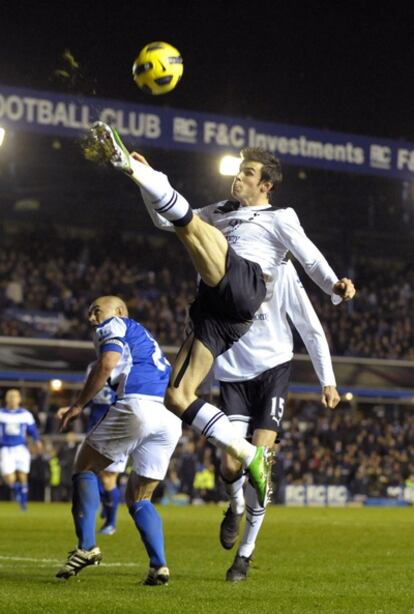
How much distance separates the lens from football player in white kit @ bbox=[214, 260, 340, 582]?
29.5 feet

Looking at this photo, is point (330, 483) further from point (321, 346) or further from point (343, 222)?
point (321, 346)

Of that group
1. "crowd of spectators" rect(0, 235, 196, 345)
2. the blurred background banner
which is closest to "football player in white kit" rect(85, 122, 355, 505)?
the blurred background banner

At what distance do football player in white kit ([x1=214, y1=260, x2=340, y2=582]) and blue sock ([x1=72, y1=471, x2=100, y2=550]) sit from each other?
107 centimetres

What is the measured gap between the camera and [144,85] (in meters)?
9.00

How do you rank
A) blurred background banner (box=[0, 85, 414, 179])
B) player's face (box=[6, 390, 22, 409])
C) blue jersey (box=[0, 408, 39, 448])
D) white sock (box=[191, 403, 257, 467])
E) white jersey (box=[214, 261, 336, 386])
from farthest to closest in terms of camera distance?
blurred background banner (box=[0, 85, 414, 179]) → player's face (box=[6, 390, 22, 409]) → blue jersey (box=[0, 408, 39, 448]) → white jersey (box=[214, 261, 336, 386]) → white sock (box=[191, 403, 257, 467])

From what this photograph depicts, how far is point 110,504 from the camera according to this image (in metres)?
15.3

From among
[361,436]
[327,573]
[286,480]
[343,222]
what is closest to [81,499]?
[327,573]

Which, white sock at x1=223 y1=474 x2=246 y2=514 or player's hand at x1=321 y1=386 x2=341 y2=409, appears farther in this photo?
white sock at x1=223 y1=474 x2=246 y2=514

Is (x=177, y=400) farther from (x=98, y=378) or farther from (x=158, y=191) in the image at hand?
(x=158, y=191)

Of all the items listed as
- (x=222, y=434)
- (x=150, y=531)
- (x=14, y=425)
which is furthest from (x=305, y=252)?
(x=14, y=425)

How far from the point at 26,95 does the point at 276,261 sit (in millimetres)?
25267

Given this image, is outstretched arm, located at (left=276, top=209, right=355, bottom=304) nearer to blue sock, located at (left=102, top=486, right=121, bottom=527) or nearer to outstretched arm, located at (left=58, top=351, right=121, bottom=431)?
outstretched arm, located at (left=58, top=351, right=121, bottom=431)

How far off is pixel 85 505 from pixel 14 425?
1492cm

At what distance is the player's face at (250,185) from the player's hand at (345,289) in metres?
1.17
